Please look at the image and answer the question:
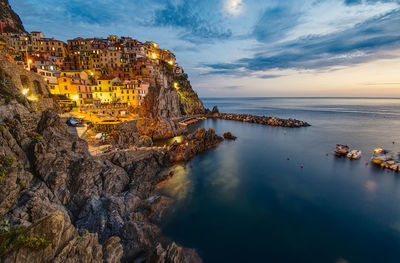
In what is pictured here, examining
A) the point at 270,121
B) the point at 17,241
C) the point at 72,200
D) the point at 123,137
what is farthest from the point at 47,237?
the point at 270,121

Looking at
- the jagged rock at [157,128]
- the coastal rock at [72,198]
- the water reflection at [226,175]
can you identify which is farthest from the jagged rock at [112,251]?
the jagged rock at [157,128]

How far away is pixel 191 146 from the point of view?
3488 cm

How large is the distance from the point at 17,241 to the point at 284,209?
21.9m

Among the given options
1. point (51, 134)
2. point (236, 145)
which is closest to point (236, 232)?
point (51, 134)

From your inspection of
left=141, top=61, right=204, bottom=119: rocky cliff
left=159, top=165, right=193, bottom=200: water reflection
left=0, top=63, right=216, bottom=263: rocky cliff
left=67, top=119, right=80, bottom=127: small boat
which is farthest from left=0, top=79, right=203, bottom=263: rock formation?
left=141, top=61, right=204, bottom=119: rocky cliff

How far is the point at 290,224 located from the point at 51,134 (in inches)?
1041

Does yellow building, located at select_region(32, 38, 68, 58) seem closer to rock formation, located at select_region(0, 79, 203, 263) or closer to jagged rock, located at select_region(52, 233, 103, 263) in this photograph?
rock formation, located at select_region(0, 79, 203, 263)

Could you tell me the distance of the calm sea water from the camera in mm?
15431

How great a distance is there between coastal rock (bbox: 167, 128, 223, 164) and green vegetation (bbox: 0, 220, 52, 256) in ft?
76.8

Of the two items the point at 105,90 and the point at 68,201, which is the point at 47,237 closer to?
the point at 68,201

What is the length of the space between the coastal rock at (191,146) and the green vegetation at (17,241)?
23401 millimetres

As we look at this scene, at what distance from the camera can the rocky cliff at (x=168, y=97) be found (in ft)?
186

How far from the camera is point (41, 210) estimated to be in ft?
35.5

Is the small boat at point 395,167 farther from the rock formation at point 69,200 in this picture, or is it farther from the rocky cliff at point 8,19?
the rocky cliff at point 8,19
